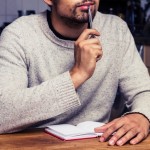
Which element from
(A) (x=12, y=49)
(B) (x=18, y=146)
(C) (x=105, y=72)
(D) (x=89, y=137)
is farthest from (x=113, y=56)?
(B) (x=18, y=146)

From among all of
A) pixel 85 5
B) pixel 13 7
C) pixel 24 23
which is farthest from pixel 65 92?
pixel 13 7

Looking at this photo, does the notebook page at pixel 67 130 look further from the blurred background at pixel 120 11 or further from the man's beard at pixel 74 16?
the blurred background at pixel 120 11

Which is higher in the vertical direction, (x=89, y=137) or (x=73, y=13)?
(x=73, y=13)

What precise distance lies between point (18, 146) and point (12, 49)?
17.9 inches

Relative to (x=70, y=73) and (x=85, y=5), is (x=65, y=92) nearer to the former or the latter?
(x=70, y=73)

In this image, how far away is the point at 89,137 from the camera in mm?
1191

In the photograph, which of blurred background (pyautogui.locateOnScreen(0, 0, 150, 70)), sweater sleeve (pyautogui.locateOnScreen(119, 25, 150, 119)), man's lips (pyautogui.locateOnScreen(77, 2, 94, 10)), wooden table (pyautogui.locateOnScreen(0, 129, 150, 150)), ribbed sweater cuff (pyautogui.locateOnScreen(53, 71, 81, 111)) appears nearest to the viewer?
wooden table (pyautogui.locateOnScreen(0, 129, 150, 150))

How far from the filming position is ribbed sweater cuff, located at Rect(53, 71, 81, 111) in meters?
1.26

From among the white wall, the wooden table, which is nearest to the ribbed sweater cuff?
the wooden table

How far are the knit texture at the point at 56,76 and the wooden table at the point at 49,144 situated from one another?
93 mm

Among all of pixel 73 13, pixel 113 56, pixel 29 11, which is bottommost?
pixel 29 11

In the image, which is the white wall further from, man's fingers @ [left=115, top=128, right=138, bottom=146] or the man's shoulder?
man's fingers @ [left=115, top=128, right=138, bottom=146]

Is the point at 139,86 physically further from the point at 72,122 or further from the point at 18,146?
the point at 18,146

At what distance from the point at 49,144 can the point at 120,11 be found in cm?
265
